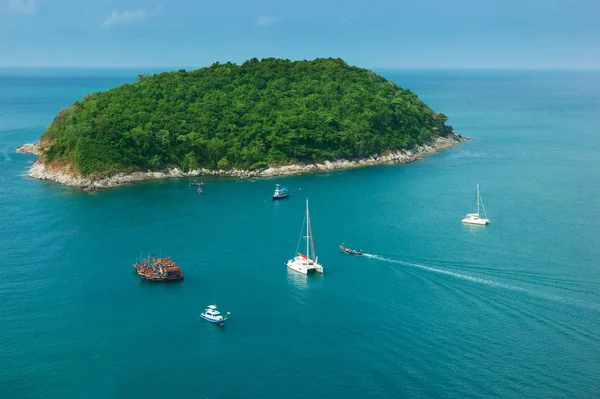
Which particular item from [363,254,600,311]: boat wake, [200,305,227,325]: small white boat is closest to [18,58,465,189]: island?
[363,254,600,311]: boat wake

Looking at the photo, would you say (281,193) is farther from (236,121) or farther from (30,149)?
(30,149)

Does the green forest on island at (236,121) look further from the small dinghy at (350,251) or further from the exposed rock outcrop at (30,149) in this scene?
the small dinghy at (350,251)

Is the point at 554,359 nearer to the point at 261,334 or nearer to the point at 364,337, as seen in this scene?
the point at 364,337

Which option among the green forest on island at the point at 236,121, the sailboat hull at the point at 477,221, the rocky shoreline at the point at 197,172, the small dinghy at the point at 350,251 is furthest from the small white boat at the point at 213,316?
the green forest on island at the point at 236,121

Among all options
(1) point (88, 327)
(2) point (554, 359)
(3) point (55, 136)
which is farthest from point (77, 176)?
(2) point (554, 359)

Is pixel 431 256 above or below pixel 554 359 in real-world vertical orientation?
above

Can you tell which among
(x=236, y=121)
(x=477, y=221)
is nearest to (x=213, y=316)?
(x=477, y=221)

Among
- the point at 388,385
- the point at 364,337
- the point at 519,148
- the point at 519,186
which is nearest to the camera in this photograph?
the point at 388,385

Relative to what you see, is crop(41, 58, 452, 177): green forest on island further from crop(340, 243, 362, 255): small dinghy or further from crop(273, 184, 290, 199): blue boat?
crop(340, 243, 362, 255): small dinghy
